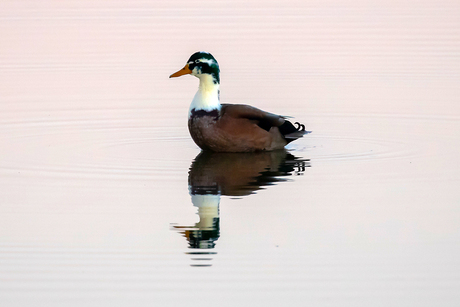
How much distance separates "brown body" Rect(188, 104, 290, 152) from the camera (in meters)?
11.9

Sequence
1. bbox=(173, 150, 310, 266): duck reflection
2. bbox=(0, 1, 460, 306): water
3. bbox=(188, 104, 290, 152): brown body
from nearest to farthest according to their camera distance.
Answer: bbox=(0, 1, 460, 306): water → bbox=(173, 150, 310, 266): duck reflection → bbox=(188, 104, 290, 152): brown body

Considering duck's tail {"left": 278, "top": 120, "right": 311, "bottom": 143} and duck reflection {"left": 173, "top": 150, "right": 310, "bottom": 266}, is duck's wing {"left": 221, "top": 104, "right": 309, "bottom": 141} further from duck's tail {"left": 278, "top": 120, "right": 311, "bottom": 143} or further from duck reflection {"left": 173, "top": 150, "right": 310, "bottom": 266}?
duck reflection {"left": 173, "top": 150, "right": 310, "bottom": 266}

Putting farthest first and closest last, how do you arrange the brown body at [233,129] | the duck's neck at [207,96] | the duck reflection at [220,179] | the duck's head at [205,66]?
the duck's head at [205,66] < the duck's neck at [207,96] < the brown body at [233,129] < the duck reflection at [220,179]

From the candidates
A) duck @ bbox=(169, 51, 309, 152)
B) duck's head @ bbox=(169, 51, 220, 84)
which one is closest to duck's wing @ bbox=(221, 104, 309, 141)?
duck @ bbox=(169, 51, 309, 152)

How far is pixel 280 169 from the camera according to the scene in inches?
435

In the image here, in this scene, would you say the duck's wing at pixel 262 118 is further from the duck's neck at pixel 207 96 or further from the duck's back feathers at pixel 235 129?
the duck's neck at pixel 207 96

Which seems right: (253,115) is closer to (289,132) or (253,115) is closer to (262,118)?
(262,118)

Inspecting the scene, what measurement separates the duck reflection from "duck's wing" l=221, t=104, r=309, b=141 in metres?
0.29

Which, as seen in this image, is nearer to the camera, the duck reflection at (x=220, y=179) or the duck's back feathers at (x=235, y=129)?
the duck reflection at (x=220, y=179)

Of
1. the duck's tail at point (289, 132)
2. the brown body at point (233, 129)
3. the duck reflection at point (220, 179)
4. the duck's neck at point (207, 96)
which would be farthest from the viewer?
the duck's tail at point (289, 132)

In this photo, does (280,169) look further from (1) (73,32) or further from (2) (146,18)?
(2) (146,18)

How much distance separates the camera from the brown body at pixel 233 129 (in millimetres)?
11914

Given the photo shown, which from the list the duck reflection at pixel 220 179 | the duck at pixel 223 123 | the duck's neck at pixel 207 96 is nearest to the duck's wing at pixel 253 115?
the duck at pixel 223 123

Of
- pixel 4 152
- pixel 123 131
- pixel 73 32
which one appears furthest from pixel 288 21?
pixel 4 152
